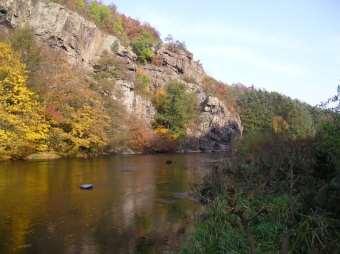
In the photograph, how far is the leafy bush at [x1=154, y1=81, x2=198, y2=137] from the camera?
272ft

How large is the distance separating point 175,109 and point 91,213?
2605 inches

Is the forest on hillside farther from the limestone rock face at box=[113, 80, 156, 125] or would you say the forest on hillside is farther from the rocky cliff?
the rocky cliff

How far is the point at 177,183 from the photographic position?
29000 millimetres

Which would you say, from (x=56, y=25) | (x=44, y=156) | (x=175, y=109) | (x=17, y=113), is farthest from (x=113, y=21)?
(x=44, y=156)

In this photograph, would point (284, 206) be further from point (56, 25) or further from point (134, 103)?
point (134, 103)

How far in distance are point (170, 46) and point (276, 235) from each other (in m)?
97.1

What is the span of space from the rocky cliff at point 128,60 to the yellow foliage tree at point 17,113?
1923 cm

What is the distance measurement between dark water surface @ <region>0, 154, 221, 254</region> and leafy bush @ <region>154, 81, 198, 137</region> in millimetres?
51295

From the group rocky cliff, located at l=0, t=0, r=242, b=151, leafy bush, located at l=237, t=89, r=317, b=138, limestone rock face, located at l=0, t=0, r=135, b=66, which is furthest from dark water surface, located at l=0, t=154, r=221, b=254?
leafy bush, located at l=237, t=89, r=317, b=138

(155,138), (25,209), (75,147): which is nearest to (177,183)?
(25,209)

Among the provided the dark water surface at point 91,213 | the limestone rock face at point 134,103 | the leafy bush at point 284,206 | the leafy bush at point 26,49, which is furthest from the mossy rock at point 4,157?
the limestone rock face at point 134,103

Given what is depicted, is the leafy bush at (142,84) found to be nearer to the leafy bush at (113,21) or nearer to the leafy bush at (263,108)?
the leafy bush at (113,21)

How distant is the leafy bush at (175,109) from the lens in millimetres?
82812

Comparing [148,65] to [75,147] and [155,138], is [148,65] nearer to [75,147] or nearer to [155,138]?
[155,138]
